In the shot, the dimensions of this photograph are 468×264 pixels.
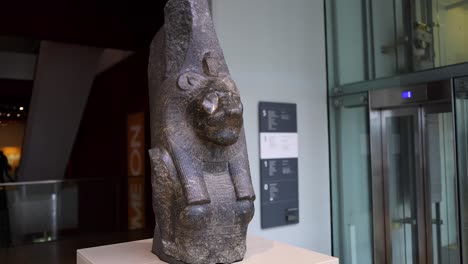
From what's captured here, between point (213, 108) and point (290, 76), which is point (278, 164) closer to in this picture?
point (290, 76)

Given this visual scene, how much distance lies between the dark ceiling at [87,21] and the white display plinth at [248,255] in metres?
2.69

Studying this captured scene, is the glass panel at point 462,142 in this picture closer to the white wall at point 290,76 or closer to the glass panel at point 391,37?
the glass panel at point 391,37

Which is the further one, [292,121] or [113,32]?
[113,32]

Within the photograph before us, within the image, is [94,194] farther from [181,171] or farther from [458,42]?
[458,42]

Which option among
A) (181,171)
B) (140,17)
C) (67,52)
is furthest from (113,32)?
(181,171)

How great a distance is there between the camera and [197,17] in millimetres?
1943

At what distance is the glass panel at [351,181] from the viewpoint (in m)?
3.19

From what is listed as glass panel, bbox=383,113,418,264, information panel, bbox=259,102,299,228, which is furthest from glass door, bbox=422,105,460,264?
information panel, bbox=259,102,299,228

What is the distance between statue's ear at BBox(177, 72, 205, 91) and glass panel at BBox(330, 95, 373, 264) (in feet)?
5.47

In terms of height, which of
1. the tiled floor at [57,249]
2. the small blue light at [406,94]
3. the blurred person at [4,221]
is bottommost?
the tiled floor at [57,249]

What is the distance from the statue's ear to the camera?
1857 millimetres

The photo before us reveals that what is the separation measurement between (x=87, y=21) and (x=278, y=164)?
2750 mm

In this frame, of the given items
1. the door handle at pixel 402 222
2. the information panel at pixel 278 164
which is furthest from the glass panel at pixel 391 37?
the door handle at pixel 402 222

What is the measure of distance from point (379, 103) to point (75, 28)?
3.16 metres
